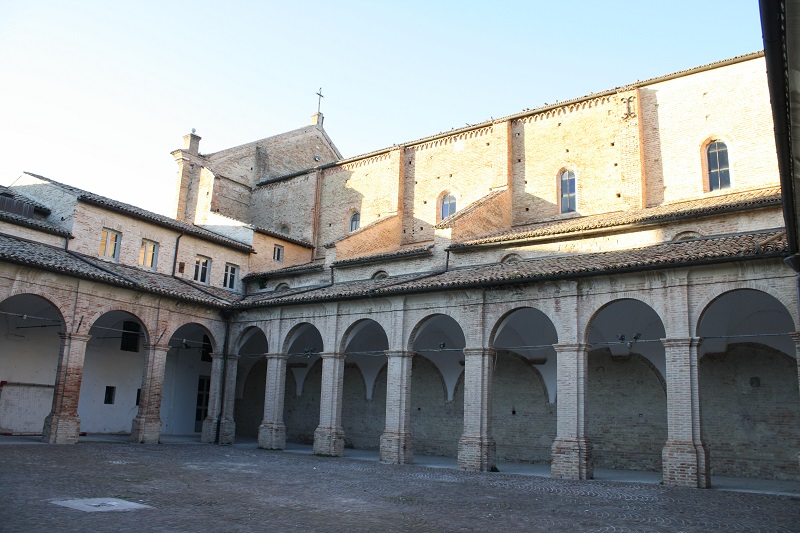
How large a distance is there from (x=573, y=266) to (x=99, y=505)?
423 inches

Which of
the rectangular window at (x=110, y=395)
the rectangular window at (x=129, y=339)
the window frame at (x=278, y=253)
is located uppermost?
the window frame at (x=278, y=253)

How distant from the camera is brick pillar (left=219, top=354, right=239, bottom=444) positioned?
21.6 metres

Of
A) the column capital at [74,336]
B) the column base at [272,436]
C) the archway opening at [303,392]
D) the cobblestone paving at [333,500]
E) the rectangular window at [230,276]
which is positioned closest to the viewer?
the cobblestone paving at [333,500]

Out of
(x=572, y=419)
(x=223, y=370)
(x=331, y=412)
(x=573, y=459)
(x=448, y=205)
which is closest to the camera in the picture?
(x=573, y=459)

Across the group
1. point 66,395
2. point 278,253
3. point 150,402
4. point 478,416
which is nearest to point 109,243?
point 150,402

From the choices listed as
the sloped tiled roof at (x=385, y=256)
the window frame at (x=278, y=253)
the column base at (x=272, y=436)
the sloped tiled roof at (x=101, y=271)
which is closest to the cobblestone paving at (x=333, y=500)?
the sloped tiled roof at (x=101, y=271)

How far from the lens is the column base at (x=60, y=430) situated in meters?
17.5

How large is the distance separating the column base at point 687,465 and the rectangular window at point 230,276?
16664mm

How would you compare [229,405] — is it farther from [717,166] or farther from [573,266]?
[717,166]

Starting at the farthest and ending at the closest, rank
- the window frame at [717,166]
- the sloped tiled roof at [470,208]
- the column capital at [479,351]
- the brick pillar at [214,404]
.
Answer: the brick pillar at [214,404]
the sloped tiled roof at [470,208]
the window frame at [717,166]
the column capital at [479,351]

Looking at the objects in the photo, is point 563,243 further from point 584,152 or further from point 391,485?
point 391,485

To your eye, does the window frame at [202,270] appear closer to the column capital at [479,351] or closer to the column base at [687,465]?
the column capital at [479,351]

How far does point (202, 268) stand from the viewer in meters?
24.1

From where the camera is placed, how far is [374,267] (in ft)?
74.0
